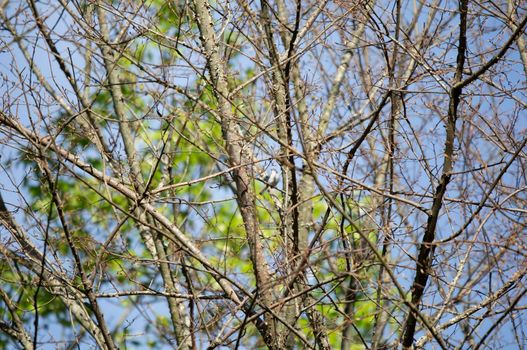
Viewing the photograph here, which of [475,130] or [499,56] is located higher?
[475,130]

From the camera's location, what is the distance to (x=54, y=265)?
5.00m

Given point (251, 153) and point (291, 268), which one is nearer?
point (291, 268)

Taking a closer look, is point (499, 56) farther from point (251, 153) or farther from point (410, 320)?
point (251, 153)

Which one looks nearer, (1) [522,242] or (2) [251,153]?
(1) [522,242]

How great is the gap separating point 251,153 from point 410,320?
6.16 feet

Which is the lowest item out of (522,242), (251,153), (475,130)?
(522,242)

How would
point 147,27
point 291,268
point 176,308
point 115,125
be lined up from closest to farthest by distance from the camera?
point 291,268, point 147,27, point 176,308, point 115,125

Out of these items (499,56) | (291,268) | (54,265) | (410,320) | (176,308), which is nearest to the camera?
(499,56)

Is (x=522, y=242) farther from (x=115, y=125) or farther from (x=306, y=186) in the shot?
(x=115, y=125)

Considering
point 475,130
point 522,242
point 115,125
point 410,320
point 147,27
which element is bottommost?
point 410,320

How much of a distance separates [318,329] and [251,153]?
1.35 m

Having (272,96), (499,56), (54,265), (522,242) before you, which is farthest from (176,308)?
(499,56)

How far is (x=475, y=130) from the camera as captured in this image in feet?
15.9

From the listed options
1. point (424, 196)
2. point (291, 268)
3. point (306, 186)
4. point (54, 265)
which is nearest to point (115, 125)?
point (306, 186)
